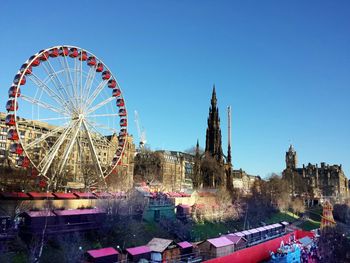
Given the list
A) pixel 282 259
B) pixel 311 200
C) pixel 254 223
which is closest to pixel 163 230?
pixel 282 259

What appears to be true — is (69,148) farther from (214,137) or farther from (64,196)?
(214,137)

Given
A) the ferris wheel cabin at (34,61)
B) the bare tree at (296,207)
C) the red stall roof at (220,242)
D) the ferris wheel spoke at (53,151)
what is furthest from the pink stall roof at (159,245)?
the bare tree at (296,207)

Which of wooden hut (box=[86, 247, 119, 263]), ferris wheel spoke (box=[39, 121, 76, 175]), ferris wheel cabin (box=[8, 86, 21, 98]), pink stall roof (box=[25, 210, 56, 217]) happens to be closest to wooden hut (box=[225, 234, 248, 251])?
wooden hut (box=[86, 247, 119, 263])

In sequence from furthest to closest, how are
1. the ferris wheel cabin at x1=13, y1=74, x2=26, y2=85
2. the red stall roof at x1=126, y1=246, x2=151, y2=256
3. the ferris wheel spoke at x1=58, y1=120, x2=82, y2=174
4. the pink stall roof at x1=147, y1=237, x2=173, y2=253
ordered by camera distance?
1. the ferris wheel spoke at x1=58, y1=120, x2=82, y2=174
2. the ferris wheel cabin at x1=13, y1=74, x2=26, y2=85
3. the pink stall roof at x1=147, y1=237, x2=173, y2=253
4. the red stall roof at x1=126, y1=246, x2=151, y2=256

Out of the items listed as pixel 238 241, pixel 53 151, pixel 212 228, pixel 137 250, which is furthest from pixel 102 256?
pixel 212 228

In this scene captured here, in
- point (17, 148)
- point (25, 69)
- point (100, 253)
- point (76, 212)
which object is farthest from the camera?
point (25, 69)

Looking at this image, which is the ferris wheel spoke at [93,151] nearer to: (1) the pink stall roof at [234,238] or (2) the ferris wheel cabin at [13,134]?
(2) the ferris wheel cabin at [13,134]

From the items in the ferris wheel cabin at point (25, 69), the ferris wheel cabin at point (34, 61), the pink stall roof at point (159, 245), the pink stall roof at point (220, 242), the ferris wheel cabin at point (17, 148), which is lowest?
the pink stall roof at point (220, 242)

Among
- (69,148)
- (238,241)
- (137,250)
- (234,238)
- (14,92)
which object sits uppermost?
(14,92)

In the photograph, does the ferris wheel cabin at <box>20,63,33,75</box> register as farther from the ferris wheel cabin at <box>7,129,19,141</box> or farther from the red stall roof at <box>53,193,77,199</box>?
the red stall roof at <box>53,193,77,199</box>

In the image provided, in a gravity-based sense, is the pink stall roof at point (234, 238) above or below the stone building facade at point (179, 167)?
below

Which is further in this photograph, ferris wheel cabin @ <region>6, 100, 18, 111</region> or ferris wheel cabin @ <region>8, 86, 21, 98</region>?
ferris wheel cabin @ <region>8, 86, 21, 98</region>

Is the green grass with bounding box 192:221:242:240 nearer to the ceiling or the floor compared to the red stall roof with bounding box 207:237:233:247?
nearer to the floor

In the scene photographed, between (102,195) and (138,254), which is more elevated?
(102,195)
